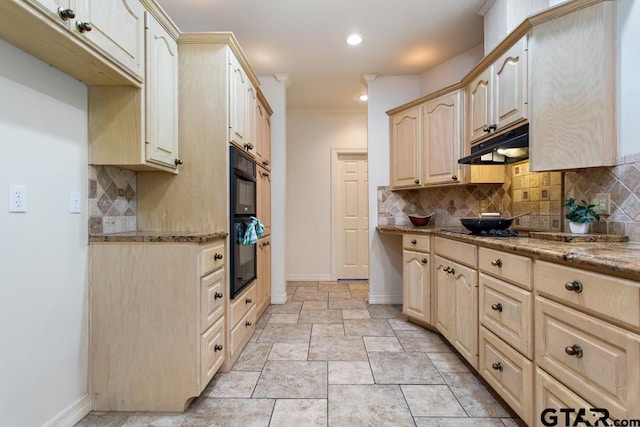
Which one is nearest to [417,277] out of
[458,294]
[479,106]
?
[458,294]

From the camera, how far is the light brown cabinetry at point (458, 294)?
6.38 ft

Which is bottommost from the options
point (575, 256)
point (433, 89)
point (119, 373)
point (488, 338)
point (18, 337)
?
point (119, 373)

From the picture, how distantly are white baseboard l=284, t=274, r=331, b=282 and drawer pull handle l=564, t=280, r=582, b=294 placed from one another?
3879 mm

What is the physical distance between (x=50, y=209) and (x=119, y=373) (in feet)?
2.96

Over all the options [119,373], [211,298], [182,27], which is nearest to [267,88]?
[182,27]

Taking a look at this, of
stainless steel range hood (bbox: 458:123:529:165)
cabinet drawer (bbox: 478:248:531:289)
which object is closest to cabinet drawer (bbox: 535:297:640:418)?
cabinet drawer (bbox: 478:248:531:289)

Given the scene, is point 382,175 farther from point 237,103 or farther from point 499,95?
point 237,103

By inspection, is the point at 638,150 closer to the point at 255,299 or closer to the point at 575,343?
the point at 575,343

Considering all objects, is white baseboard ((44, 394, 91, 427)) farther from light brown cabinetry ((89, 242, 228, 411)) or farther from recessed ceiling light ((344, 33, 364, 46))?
recessed ceiling light ((344, 33, 364, 46))

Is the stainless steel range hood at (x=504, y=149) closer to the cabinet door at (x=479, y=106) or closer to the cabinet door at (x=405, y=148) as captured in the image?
the cabinet door at (x=479, y=106)

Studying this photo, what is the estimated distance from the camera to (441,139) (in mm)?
Result: 2994

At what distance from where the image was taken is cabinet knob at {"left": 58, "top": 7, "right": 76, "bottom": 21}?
1.14 m

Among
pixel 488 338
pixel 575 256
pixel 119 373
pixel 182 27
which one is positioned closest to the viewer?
pixel 575 256

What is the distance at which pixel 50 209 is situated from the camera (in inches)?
57.4
